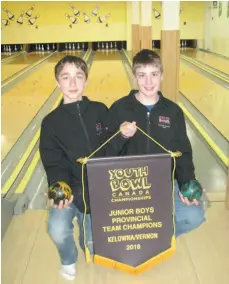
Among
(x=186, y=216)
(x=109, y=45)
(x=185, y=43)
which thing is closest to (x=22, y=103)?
(x=186, y=216)

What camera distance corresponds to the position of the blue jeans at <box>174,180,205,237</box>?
1722 mm

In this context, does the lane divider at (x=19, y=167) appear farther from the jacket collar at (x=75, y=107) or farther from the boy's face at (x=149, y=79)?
the boy's face at (x=149, y=79)

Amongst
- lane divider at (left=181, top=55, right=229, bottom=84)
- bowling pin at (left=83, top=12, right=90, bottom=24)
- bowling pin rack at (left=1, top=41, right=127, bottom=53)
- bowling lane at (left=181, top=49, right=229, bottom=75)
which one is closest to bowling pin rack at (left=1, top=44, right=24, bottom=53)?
bowling pin rack at (left=1, top=41, right=127, bottom=53)

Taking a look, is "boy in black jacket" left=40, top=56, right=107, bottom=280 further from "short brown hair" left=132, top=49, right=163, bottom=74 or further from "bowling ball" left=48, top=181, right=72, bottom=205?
"short brown hair" left=132, top=49, right=163, bottom=74

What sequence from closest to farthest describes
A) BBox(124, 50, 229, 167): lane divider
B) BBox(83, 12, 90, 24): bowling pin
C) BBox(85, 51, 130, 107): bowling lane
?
BBox(124, 50, 229, 167): lane divider
BBox(85, 51, 130, 107): bowling lane
BBox(83, 12, 90, 24): bowling pin

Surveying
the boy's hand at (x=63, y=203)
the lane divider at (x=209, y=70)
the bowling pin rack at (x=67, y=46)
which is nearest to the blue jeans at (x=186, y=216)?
the boy's hand at (x=63, y=203)

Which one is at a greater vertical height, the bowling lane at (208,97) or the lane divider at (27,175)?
the bowling lane at (208,97)

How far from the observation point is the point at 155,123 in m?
1.72

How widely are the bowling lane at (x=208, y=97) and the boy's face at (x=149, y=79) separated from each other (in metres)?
1.95

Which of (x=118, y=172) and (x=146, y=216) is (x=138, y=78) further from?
(x=146, y=216)

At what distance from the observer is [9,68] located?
8.38 m

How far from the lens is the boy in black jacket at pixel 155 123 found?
5.58ft

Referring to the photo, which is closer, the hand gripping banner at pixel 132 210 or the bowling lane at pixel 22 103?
the hand gripping banner at pixel 132 210

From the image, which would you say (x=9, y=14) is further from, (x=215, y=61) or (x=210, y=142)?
(x=210, y=142)
